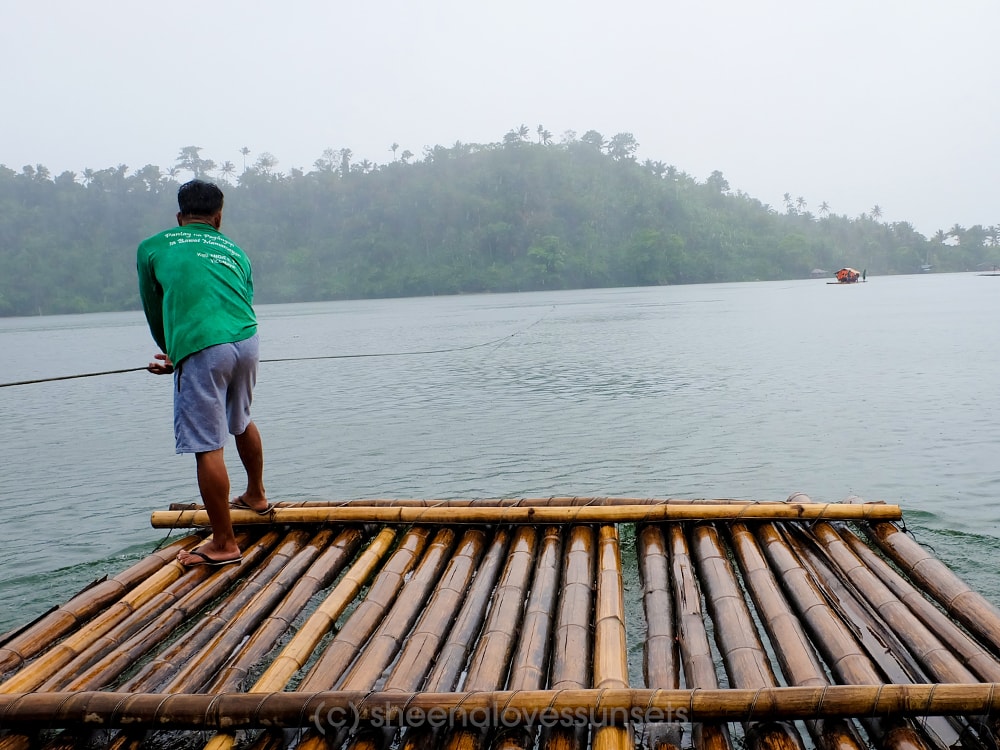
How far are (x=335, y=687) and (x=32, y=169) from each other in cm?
12702

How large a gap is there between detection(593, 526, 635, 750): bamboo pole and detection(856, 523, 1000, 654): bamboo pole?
4.45ft

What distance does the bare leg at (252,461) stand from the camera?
4.12 metres

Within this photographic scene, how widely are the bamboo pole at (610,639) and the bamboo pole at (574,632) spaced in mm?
45

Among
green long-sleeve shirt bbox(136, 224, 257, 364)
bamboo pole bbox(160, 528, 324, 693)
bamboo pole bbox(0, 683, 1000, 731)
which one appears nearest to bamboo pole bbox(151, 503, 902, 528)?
bamboo pole bbox(160, 528, 324, 693)

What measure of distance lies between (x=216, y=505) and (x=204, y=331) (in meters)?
0.86

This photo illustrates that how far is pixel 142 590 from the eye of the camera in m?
3.62

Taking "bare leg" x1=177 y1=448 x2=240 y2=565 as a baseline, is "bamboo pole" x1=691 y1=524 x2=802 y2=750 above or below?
below

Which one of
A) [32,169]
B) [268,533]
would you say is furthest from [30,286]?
[268,533]

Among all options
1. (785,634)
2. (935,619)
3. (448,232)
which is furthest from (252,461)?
(448,232)

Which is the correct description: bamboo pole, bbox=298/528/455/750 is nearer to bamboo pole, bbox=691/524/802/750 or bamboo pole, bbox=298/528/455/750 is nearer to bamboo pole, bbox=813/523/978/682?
bamboo pole, bbox=691/524/802/750

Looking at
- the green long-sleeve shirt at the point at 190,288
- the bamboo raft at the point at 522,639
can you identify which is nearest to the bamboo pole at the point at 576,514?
the bamboo raft at the point at 522,639

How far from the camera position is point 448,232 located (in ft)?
369

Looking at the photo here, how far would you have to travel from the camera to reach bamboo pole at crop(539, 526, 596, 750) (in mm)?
2424

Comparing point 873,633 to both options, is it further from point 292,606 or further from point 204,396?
point 204,396
